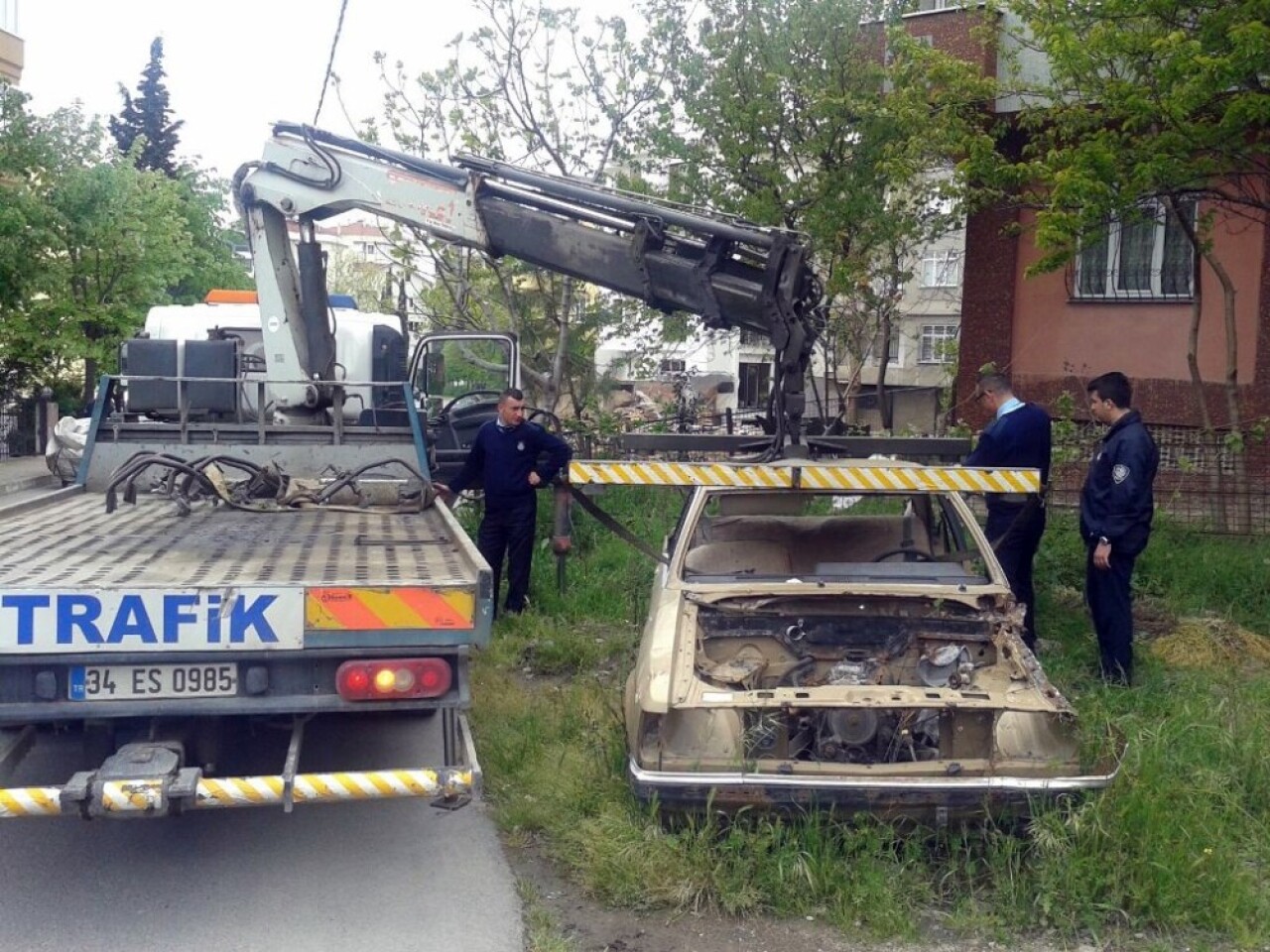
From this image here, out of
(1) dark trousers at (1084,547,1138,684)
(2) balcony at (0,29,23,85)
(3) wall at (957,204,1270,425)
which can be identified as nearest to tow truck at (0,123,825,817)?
(1) dark trousers at (1084,547,1138,684)

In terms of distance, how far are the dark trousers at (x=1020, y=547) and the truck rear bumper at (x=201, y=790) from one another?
15.2 feet

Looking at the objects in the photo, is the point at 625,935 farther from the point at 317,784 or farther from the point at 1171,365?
the point at 1171,365

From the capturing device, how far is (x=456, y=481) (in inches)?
376

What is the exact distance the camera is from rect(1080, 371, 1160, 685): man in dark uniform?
716 centimetres

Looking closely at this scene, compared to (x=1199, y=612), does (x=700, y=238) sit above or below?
above

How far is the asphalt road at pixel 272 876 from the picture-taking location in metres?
4.60

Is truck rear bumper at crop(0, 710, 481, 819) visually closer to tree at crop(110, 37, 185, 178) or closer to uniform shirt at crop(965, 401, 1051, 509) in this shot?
uniform shirt at crop(965, 401, 1051, 509)

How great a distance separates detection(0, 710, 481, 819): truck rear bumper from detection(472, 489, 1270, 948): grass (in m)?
0.77

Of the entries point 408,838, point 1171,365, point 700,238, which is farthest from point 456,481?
point 1171,365

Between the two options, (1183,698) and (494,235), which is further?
(494,235)

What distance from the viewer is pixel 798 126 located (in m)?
13.6

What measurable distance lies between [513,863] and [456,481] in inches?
178

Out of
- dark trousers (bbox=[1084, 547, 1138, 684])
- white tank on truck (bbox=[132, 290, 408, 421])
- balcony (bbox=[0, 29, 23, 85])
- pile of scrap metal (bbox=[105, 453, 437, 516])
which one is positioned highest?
balcony (bbox=[0, 29, 23, 85])

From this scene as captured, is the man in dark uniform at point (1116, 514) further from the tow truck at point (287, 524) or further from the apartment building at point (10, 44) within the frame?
the apartment building at point (10, 44)
